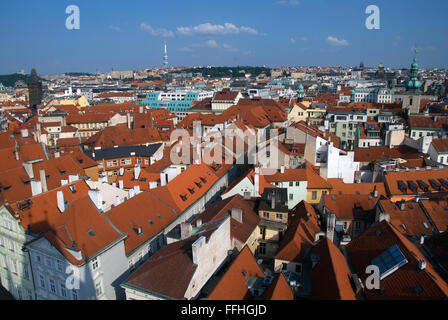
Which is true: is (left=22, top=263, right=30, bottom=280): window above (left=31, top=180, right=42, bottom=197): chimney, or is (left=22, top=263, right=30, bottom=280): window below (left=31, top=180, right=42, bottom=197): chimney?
below

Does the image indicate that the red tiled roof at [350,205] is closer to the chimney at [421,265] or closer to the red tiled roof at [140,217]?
the chimney at [421,265]

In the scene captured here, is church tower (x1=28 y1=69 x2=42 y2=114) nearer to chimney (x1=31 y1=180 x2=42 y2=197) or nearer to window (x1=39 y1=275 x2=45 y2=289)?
chimney (x1=31 y1=180 x2=42 y2=197)

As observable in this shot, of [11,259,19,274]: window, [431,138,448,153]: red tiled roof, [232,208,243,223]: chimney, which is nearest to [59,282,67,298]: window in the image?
[11,259,19,274]: window

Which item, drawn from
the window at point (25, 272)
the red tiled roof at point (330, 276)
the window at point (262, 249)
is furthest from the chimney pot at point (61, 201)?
the red tiled roof at point (330, 276)

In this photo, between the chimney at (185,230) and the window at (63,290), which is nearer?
the window at (63,290)

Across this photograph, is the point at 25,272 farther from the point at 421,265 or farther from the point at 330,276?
the point at 421,265
